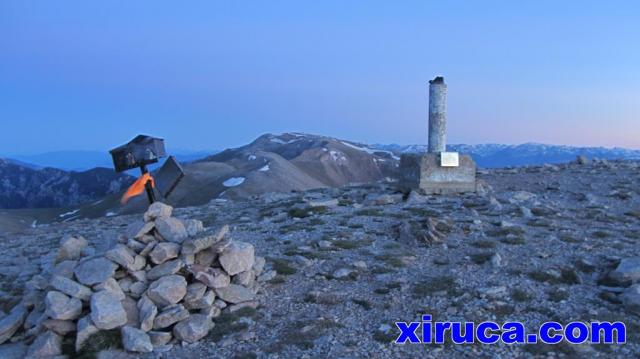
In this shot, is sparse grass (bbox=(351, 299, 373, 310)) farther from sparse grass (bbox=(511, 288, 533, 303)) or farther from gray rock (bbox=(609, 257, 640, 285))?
gray rock (bbox=(609, 257, 640, 285))

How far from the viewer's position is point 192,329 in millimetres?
8414

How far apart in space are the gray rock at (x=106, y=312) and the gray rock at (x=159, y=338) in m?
0.56

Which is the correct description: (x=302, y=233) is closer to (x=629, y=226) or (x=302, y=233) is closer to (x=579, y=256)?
(x=579, y=256)

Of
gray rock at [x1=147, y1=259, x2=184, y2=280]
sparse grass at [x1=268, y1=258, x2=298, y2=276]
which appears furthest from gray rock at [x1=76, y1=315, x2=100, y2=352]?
sparse grass at [x1=268, y1=258, x2=298, y2=276]

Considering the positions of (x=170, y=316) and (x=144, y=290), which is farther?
(x=144, y=290)

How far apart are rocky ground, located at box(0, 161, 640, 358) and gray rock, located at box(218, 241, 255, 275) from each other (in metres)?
0.66

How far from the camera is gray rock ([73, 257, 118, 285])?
8.95 metres

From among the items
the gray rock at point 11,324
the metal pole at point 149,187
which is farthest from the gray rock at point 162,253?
the gray rock at point 11,324

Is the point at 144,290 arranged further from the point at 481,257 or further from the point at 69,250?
the point at 481,257

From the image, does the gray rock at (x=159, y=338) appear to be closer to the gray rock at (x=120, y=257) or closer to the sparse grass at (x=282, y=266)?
the gray rock at (x=120, y=257)

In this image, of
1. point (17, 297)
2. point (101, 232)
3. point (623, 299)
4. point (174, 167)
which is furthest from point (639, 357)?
point (101, 232)

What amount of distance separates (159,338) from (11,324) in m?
2.79

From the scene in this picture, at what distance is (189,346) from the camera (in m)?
8.28

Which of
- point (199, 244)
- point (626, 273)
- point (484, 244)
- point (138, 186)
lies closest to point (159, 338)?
point (199, 244)
